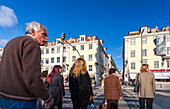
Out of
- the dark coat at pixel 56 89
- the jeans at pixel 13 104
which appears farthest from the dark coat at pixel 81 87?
the jeans at pixel 13 104

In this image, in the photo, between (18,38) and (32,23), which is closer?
(18,38)

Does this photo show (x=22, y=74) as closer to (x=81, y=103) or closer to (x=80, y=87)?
(x=80, y=87)

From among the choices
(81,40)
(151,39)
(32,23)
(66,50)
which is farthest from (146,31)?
(32,23)

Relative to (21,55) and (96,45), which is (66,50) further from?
(21,55)

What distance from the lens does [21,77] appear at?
59.9 inches

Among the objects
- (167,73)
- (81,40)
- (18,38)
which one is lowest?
(167,73)

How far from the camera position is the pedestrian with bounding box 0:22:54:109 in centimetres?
147

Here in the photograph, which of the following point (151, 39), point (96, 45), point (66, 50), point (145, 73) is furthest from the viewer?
point (66, 50)

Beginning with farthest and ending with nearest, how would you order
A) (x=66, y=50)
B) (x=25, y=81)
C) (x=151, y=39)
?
(x=66, y=50) → (x=151, y=39) → (x=25, y=81)

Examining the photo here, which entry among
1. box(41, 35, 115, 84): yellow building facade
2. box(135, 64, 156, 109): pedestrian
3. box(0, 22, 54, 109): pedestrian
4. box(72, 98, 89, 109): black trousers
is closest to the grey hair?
box(0, 22, 54, 109): pedestrian

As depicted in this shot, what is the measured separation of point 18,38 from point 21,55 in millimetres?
243

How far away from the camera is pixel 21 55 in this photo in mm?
1554

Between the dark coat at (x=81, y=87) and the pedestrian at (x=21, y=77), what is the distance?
2.16 m

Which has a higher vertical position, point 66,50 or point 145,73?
point 66,50
